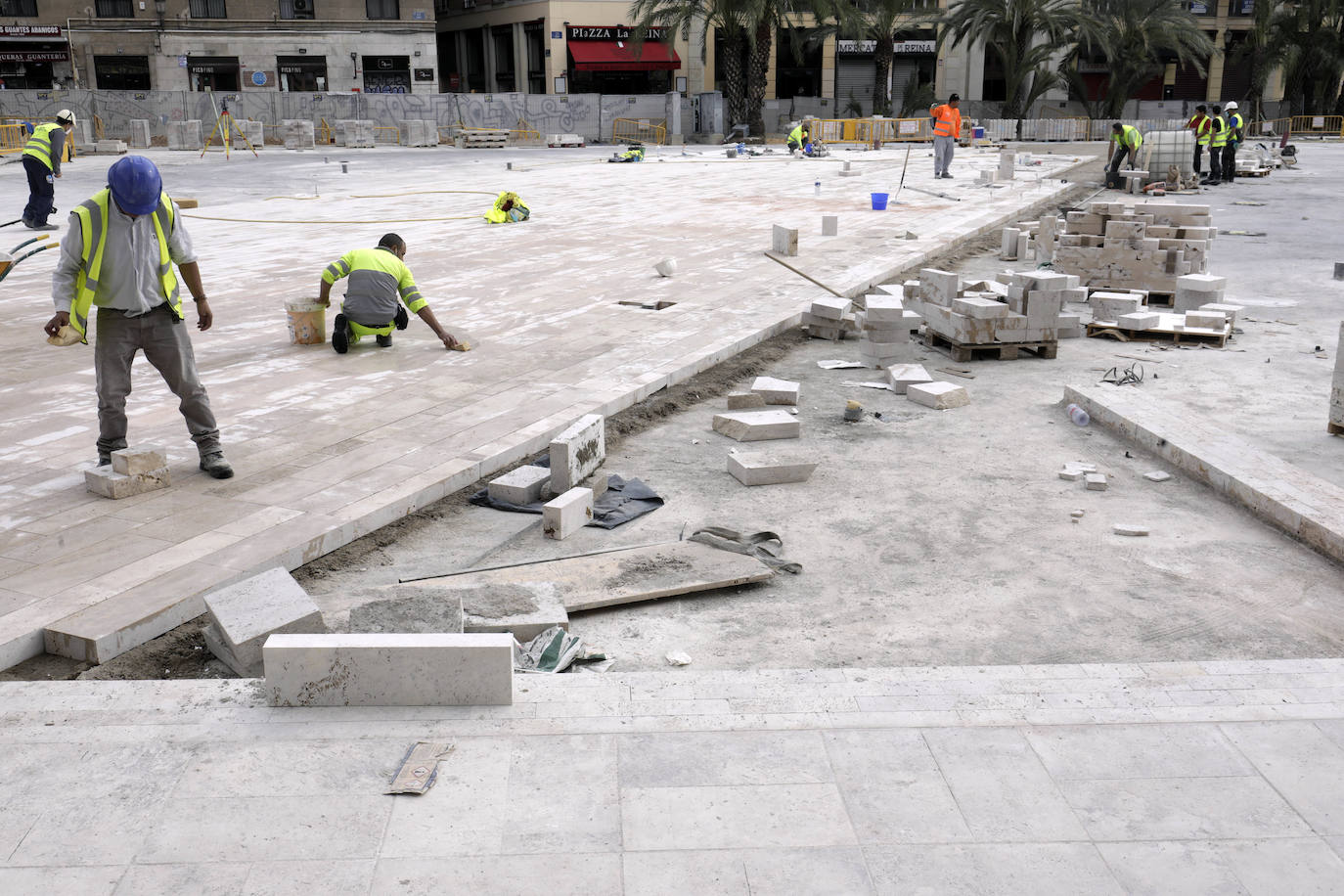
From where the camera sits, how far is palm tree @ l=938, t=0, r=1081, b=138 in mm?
42366

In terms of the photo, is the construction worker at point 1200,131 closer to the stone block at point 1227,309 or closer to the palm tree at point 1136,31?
the stone block at point 1227,309

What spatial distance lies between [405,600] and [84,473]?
2.53m

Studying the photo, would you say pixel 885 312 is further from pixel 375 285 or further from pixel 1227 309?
pixel 375 285

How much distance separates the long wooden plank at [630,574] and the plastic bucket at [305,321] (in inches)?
192

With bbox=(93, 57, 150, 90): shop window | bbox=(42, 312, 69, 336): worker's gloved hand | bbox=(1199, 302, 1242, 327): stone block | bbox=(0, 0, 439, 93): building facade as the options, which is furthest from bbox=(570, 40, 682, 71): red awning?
bbox=(42, 312, 69, 336): worker's gloved hand

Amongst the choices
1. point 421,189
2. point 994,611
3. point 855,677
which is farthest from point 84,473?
point 421,189

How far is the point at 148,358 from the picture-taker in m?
6.20

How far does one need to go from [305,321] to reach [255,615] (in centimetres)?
544

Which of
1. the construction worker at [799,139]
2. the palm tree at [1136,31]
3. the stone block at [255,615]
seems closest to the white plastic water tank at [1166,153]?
the construction worker at [799,139]

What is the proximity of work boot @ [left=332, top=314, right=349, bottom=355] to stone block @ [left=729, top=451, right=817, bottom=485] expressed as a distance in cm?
389

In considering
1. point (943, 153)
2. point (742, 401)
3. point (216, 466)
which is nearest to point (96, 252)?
point (216, 466)

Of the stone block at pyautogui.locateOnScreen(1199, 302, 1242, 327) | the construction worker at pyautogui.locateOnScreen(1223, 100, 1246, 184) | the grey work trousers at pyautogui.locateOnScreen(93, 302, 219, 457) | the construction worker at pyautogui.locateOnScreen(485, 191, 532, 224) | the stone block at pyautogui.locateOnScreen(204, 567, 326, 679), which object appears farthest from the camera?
the construction worker at pyautogui.locateOnScreen(1223, 100, 1246, 184)

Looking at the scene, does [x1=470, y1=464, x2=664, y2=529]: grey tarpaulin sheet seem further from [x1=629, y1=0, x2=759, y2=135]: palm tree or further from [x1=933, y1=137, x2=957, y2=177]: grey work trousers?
[x1=629, y1=0, x2=759, y2=135]: palm tree

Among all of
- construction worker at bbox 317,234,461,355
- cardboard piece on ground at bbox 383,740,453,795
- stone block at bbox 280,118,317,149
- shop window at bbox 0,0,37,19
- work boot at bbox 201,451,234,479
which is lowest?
cardboard piece on ground at bbox 383,740,453,795
